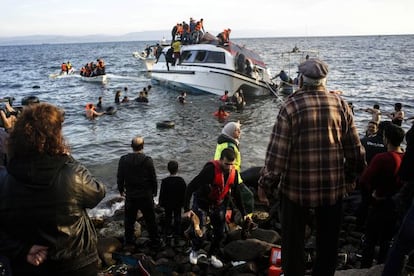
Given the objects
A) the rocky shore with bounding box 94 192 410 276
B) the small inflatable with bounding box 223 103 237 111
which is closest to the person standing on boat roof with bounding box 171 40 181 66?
the small inflatable with bounding box 223 103 237 111

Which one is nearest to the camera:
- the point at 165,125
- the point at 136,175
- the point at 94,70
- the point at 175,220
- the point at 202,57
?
the point at 136,175

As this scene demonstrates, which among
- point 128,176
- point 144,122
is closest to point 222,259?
point 128,176

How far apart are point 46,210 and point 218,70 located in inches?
793

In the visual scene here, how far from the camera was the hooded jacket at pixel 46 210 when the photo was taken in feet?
8.13

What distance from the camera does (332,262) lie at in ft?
11.3

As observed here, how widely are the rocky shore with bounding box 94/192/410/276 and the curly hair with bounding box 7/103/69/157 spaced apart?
1969mm

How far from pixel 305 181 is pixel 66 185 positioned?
5.92 ft

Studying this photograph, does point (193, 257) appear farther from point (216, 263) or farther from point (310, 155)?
point (310, 155)

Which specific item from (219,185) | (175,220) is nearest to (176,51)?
(175,220)

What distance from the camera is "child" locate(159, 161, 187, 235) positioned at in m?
6.26

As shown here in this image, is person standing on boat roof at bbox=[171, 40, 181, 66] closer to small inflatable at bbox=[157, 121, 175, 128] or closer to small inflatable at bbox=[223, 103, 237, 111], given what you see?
small inflatable at bbox=[223, 103, 237, 111]

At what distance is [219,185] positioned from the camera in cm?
490

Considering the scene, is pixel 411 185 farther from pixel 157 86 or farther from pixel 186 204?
pixel 157 86

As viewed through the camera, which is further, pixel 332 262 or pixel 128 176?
pixel 128 176
